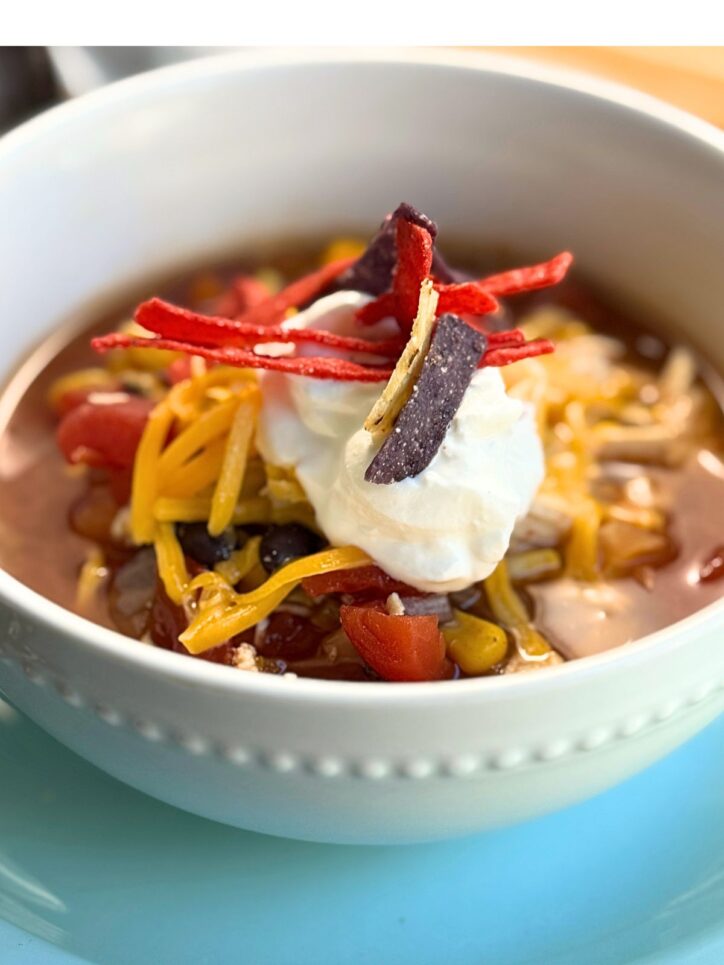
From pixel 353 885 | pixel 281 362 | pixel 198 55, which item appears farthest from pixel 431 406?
pixel 198 55

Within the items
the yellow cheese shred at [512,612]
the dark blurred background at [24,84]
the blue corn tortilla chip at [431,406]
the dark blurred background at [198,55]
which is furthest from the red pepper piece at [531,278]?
the dark blurred background at [24,84]

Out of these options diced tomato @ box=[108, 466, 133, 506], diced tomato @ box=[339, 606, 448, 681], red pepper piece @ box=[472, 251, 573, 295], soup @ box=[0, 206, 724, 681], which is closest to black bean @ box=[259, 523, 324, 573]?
soup @ box=[0, 206, 724, 681]

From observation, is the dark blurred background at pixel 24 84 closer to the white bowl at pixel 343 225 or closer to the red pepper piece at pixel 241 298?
the white bowl at pixel 343 225

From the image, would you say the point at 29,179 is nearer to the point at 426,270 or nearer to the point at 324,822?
the point at 426,270

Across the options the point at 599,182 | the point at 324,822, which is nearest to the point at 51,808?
the point at 324,822

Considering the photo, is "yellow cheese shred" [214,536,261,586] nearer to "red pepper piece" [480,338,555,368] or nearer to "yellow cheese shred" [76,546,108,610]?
"yellow cheese shred" [76,546,108,610]

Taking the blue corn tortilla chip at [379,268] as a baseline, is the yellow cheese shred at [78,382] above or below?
below
